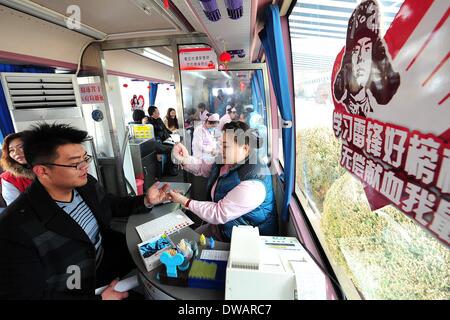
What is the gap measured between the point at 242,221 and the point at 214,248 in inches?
15.3

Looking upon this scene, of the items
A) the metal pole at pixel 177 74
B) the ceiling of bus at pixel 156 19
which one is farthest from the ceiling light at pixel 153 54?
the metal pole at pixel 177 74

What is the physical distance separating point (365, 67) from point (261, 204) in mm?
1110

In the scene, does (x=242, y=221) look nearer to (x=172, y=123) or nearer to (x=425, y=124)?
(x=425, y=124)

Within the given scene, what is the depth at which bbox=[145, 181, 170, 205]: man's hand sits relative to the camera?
1774mm

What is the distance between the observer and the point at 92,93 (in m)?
3.33

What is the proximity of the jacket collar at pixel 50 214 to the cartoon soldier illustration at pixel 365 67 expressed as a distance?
1590mm

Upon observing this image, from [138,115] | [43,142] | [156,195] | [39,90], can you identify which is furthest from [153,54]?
[43,142]

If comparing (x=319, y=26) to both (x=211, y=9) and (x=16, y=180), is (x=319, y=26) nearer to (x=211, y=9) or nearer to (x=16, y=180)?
(x=211, y=9)

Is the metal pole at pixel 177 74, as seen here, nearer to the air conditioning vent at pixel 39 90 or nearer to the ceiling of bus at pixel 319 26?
the air conditioning vent at pixel 39 90

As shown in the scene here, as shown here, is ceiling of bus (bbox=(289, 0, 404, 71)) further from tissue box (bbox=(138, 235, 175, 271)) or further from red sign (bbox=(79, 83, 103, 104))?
red sign (bbox=(79, 83, 103, 104))

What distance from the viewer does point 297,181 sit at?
239 cm

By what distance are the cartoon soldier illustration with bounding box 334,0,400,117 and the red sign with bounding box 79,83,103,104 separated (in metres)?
3.48

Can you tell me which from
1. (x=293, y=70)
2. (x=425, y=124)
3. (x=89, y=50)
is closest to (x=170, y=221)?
(x=425, y=124)

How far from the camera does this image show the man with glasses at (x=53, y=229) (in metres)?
1.02
